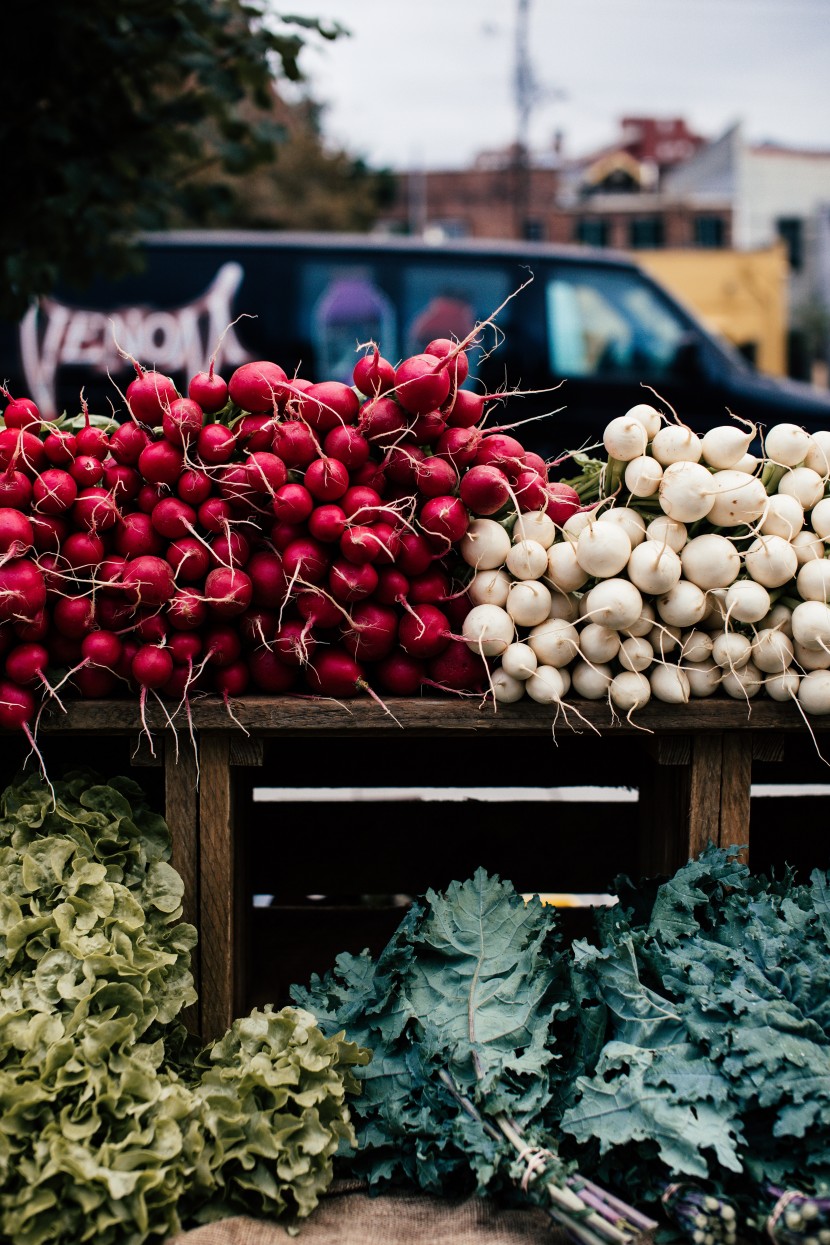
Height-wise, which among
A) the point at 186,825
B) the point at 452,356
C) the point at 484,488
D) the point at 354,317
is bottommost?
the point at 186,825

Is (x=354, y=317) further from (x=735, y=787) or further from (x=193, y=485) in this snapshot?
(x=735, y=787)

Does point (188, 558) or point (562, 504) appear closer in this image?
point (188, 558)

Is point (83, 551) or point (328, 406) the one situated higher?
point (328, 406)

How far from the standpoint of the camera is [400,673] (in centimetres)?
183

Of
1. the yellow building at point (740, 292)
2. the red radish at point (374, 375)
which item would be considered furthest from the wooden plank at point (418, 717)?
the yellow building at point (740, 292)

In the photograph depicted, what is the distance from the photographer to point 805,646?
1.80 meters

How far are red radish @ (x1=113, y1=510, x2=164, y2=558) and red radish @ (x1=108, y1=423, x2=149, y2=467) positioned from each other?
0.35 feet

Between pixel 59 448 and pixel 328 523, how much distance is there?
1.65 feet

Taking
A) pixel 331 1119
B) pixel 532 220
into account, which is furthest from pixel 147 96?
pixel 532 220

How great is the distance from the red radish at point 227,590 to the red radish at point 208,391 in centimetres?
30

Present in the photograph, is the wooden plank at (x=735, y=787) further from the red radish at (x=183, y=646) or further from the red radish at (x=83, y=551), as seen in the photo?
the red radish at (x=83, y=551)

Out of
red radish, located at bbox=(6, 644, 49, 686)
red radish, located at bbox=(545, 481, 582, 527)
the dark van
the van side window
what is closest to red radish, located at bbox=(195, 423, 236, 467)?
red radish, located at bbox=(6, 644, 49, 686)

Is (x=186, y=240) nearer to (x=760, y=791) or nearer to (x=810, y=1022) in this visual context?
(x=760, y=791)

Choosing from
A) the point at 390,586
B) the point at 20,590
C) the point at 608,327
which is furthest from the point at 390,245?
the point at 20,590
